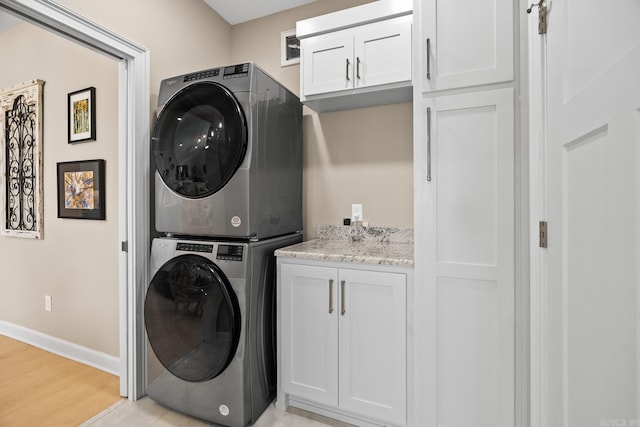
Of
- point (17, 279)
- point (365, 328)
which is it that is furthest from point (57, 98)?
point (365, 328)

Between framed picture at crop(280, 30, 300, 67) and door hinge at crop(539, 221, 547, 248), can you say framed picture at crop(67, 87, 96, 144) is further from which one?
door hinge at crop(539, 221, 547, 248)

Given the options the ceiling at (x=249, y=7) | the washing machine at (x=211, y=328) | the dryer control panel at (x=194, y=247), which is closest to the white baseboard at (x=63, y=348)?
the washing machine at (x=211, y=328)

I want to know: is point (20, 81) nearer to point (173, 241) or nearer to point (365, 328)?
point (173, 241)

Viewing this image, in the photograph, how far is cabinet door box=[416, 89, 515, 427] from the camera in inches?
52.5

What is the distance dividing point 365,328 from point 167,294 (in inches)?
42.7

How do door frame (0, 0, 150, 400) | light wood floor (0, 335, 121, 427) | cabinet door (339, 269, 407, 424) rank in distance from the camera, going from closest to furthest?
cabinet door (339, 269, 407, 424) < light wood floor (0, 335, 121, 427) < door frame (0, 0, 150, 400)

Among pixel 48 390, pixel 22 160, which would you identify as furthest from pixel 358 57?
pixel 22 160

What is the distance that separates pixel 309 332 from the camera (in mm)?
1748

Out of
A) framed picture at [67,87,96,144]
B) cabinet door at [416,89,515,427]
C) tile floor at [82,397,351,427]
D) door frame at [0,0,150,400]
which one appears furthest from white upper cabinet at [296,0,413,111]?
tile floor at [82,397,351,427]

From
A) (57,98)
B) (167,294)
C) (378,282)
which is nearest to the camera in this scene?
(378,282)

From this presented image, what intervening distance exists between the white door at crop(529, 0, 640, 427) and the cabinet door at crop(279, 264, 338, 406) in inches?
35.3

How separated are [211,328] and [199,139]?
3.30ft

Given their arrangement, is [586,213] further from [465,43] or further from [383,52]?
[383,52]

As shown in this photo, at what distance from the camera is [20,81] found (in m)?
→ 2.71
